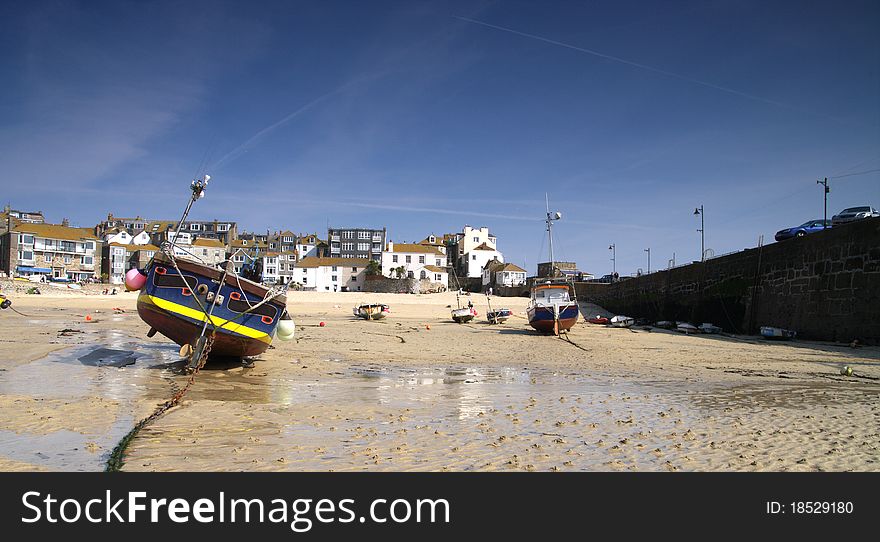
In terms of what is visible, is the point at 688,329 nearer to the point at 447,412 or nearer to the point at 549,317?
the point at 549,317

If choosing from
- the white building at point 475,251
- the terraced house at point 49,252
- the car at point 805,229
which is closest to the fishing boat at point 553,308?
the car at point 805,229

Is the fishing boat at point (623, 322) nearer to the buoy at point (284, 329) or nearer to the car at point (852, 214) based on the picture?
the car at point (852, 214)

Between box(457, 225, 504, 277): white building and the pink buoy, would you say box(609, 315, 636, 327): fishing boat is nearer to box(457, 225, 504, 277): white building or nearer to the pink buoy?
the pink buoy

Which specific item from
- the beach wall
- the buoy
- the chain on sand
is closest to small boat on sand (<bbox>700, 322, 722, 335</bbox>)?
the beach wall

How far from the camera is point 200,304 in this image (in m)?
12.4

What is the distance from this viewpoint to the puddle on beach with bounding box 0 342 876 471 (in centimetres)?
575

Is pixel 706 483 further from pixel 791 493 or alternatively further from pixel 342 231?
pixel 342 231

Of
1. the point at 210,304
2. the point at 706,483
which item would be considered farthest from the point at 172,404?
the point at 706,483

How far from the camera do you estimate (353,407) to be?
8.57m

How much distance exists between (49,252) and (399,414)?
9333 centimetres

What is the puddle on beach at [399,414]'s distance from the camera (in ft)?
18.9

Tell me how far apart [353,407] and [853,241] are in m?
20.9

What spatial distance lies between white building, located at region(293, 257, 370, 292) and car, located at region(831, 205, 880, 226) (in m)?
68.6

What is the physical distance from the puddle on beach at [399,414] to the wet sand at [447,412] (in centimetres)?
4
